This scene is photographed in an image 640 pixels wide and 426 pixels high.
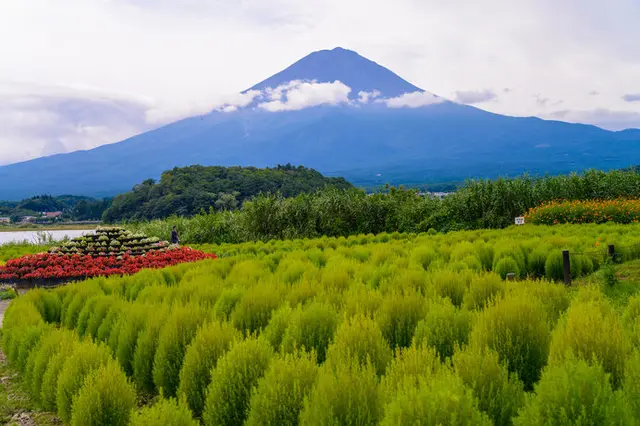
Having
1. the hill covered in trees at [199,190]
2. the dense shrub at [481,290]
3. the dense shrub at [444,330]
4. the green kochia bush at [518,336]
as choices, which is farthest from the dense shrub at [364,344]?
the hill covered in trees at [199,190]

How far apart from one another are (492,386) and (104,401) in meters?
3.46

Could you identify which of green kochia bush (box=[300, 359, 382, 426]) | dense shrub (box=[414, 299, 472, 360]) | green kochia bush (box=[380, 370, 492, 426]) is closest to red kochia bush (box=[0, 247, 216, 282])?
dense shrub (box=[414, 299, 472, 360])

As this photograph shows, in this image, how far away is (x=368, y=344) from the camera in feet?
16.3

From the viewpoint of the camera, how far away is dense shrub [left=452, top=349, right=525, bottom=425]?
386 cm

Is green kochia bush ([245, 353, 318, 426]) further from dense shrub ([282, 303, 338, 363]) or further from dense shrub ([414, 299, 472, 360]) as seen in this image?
dense shrub ([414, 299, 472, 360])

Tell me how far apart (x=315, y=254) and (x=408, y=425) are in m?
9.52

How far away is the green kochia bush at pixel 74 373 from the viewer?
5.45 m

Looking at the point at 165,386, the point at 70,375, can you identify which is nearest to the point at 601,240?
the point at 165,386

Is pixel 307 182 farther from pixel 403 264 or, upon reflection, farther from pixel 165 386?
pixel 165 386

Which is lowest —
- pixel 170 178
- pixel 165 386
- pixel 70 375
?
pixel 165 386

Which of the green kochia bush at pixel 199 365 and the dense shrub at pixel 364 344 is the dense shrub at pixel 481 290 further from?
the green kochia bush at pixel 199 365

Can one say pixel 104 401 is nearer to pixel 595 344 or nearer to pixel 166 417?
pixel 166 417

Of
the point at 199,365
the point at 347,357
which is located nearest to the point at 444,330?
the point at 347,357

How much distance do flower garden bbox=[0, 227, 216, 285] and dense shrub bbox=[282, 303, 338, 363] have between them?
9.26 metres
